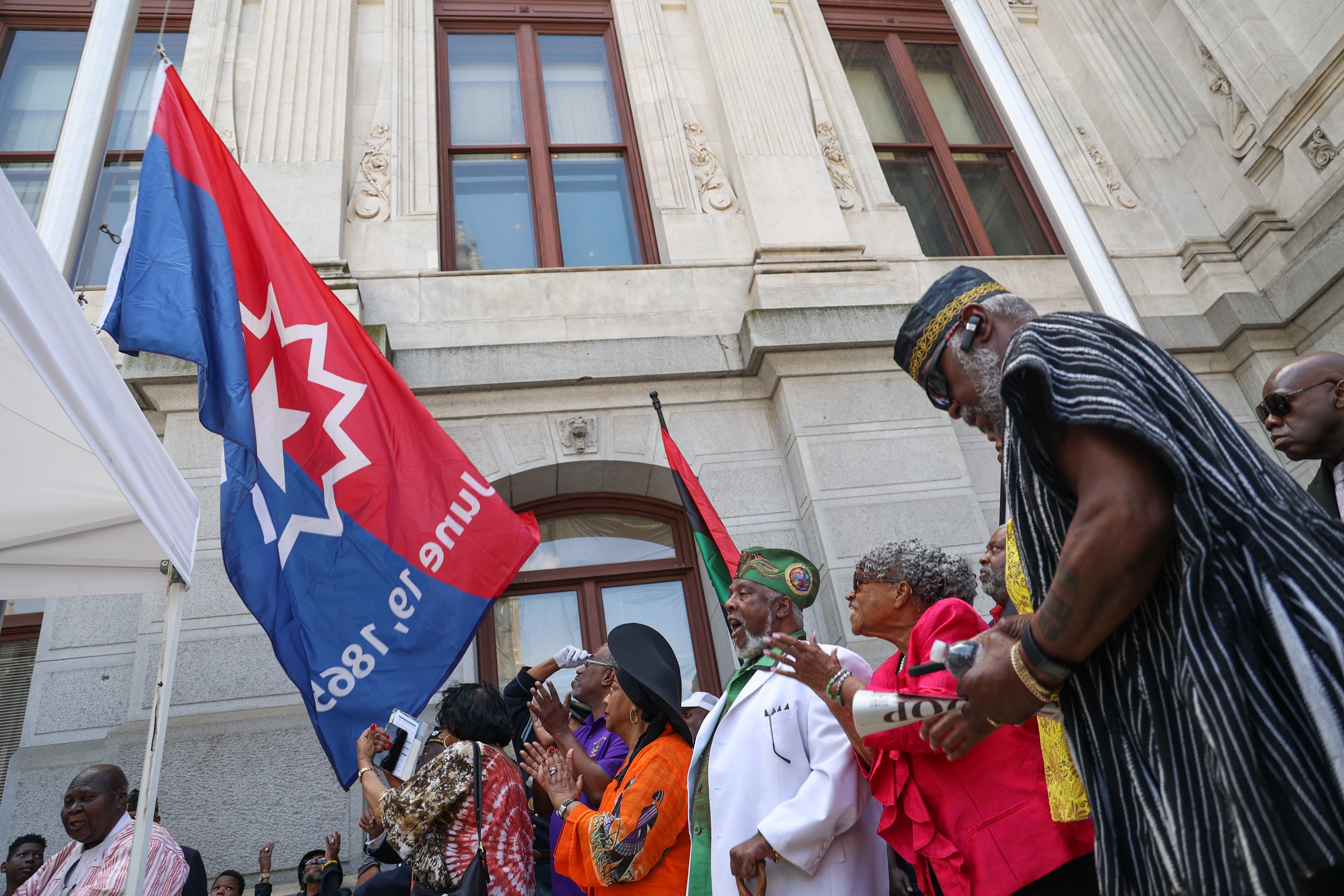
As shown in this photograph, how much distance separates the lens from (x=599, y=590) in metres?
7.55

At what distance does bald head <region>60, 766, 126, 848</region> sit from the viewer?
4.23 meters

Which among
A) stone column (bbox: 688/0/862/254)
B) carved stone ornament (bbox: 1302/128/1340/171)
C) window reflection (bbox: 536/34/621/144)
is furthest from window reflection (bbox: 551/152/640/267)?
carved stone ornament (bbox: 1302/128/1340/171)

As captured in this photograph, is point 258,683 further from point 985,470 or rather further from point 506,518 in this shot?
point 985,470

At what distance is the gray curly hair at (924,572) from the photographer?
365 cm

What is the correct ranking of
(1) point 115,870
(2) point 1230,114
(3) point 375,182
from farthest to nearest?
1. (2) point 1230,114
2. (3) point 375,182
3. (1) point 115,870

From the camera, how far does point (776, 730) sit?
349cm

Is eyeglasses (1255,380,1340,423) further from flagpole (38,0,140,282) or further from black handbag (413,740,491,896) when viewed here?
flagpole (38,0,140,282)

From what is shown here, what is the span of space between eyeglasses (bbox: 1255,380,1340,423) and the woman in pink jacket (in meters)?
1.51

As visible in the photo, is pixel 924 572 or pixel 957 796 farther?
pixel 924 572

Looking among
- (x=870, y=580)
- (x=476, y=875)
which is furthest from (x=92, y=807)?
(x=870, y=580)

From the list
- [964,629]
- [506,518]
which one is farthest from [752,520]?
[964,629]

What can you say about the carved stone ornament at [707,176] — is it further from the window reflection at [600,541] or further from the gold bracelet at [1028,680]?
the gold bracelet at [1028,680]

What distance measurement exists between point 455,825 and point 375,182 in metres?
6.59

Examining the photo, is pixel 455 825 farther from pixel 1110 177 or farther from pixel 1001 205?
pixel 1110 177
